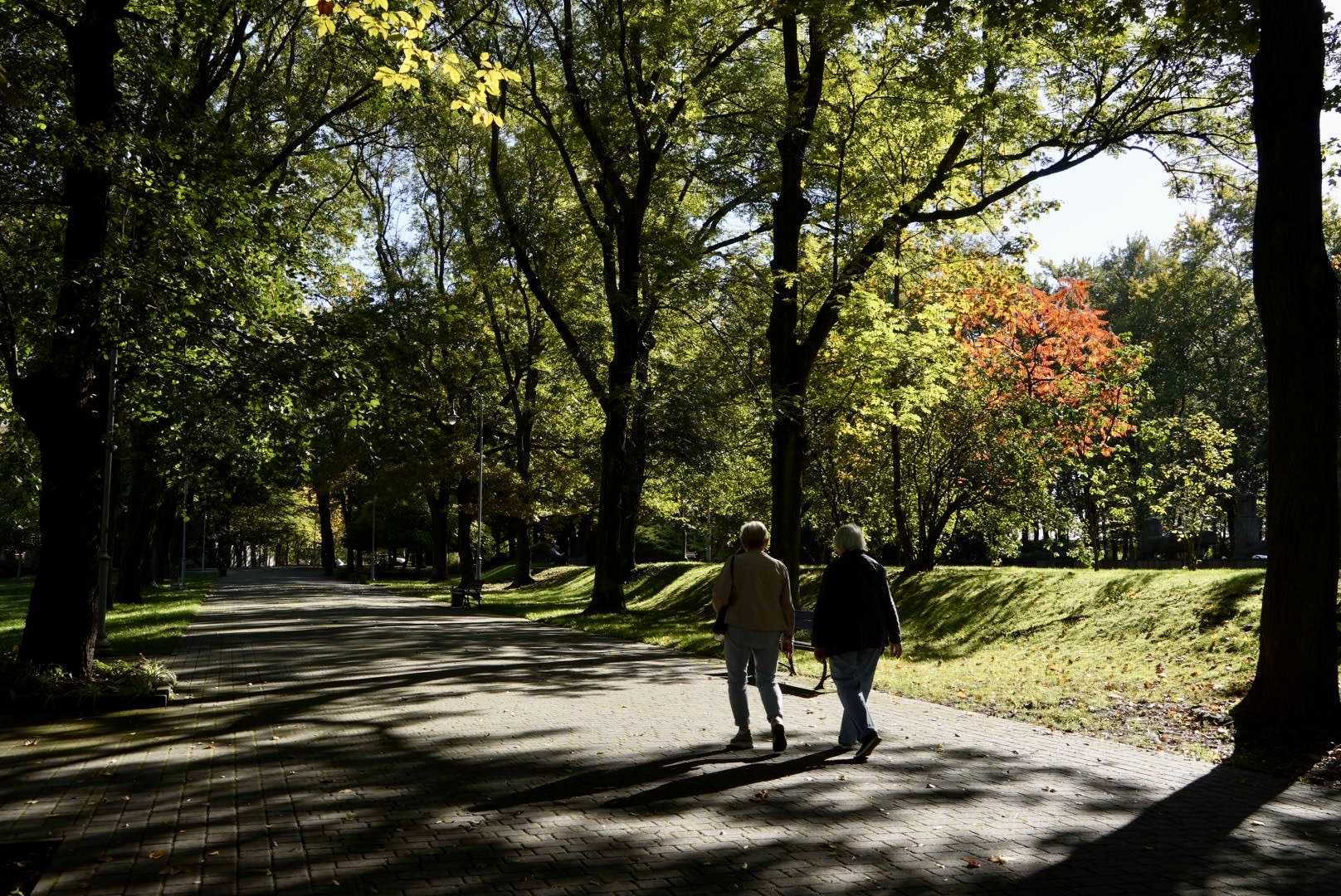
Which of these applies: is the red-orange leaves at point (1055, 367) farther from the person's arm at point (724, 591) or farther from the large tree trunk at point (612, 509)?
the person's arm at point (724, 591)

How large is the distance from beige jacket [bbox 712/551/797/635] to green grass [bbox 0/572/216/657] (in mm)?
8208

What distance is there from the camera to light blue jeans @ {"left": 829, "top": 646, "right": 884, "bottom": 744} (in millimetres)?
8109

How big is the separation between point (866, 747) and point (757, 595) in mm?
1421

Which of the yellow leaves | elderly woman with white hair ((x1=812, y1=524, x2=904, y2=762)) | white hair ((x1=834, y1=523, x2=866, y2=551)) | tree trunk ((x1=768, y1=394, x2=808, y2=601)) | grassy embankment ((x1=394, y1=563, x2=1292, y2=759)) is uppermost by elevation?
the yellow leaves

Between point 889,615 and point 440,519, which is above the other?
point 440,519

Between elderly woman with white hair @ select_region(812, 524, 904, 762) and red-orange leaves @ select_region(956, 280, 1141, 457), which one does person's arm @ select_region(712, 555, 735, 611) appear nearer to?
elderly woman with white hair @ select_region(812, 524, 904, 762)

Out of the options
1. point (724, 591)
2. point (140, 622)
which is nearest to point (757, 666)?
point (724, 591)

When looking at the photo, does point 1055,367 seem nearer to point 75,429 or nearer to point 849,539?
point 849,539

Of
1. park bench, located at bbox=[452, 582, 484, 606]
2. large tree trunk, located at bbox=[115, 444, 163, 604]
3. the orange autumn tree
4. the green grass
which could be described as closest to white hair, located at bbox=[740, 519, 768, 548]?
the green grass

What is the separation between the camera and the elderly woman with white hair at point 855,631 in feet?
26.4

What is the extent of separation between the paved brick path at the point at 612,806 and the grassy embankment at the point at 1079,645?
98cm

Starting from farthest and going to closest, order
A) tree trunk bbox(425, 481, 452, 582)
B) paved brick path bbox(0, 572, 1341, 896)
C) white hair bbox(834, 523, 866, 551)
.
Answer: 1. tree trunk bbox(425, 481, 452, 582)
2. white hair bbox(834, 523, 866, 551)
3. paved brick path bbox(0, 572, 1341, 896)

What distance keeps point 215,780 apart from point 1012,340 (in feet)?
64.1

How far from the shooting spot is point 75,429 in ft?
35.2
